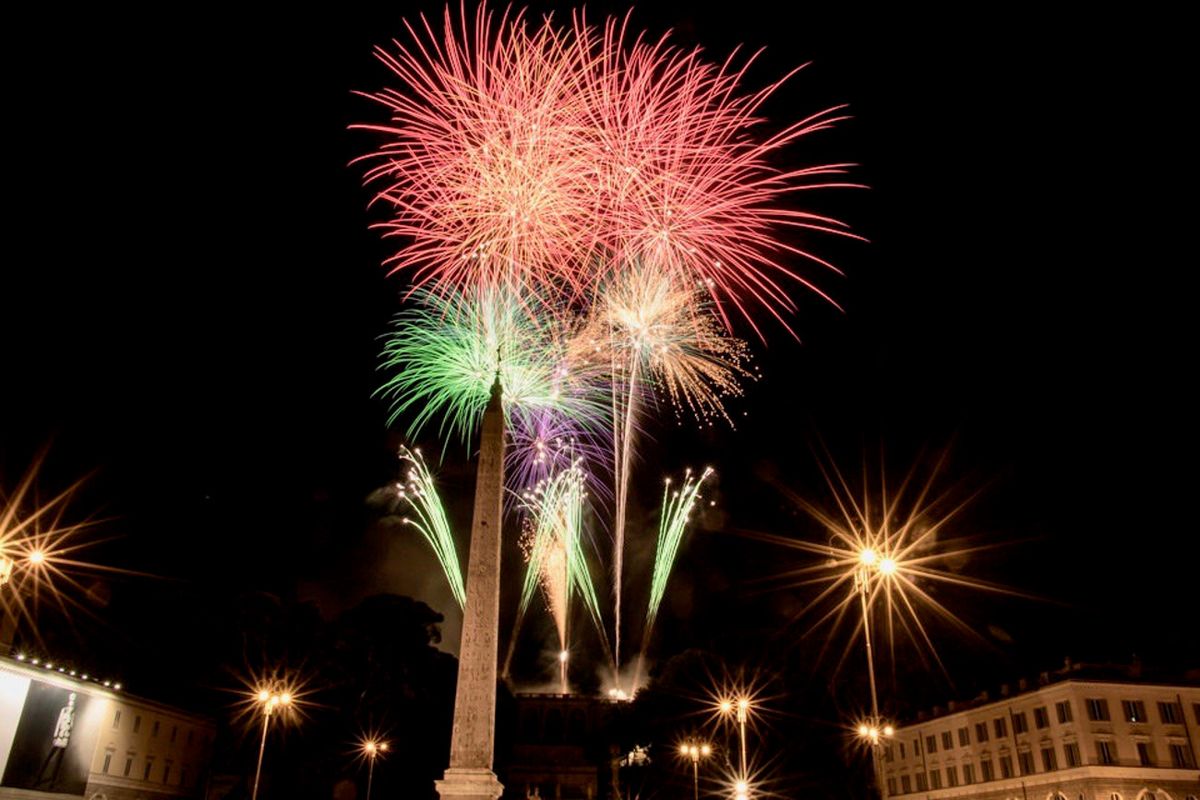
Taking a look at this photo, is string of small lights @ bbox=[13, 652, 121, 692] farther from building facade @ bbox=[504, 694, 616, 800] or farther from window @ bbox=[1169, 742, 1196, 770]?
window @ bbox=[1169, 742, 1196, 770]

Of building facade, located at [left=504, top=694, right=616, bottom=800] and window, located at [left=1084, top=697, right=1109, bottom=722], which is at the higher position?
building facade, located at [left=504, top=694, right=616, bottom=800]

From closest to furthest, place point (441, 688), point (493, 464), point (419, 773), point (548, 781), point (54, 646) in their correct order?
point (493, 464) < point (54, 646) < point (419, 773) < point (441, 688) < point (548, 781)

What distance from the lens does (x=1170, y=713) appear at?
5203 cm

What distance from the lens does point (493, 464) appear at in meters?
22.9

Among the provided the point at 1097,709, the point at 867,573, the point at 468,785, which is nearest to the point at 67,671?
the point at 468,785

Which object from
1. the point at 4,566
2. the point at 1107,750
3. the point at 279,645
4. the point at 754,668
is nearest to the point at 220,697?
the point at 279,645

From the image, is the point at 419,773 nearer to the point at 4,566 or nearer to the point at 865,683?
the point at 865,683

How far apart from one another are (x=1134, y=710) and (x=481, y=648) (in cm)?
4515

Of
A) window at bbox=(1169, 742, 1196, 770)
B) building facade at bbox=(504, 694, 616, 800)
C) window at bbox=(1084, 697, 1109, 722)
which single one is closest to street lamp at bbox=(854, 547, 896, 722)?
window at bbox=(1084, 697, 1109, 722)

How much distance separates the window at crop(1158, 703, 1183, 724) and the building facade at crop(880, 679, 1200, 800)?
0.05 m

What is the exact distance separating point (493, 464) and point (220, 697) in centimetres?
3671

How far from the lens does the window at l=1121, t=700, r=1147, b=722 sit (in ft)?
169

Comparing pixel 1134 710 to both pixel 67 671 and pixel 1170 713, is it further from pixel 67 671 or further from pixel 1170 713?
pixel 67 671

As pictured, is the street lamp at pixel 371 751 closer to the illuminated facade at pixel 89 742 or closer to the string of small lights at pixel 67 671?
the illuminated facade at pixel 89 742
